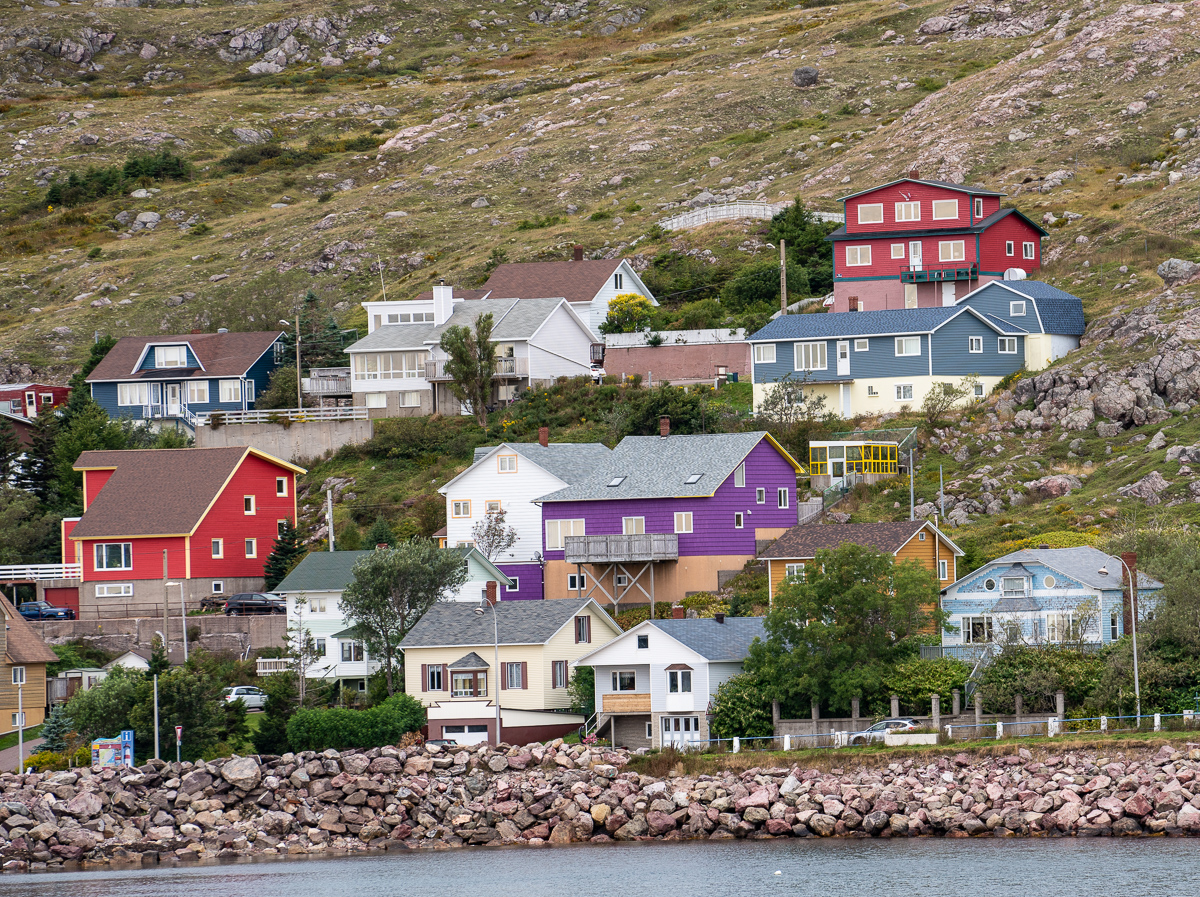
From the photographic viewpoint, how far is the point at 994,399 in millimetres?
83875

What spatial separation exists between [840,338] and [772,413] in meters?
5.87

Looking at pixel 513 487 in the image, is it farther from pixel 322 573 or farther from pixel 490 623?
pixel 490 623

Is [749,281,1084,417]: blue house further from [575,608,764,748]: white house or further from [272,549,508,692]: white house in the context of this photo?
[575,608,764,748]: white house

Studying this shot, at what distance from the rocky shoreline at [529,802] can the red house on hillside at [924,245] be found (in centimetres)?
4611

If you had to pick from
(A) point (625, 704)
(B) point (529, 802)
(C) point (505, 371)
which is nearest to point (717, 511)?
(A) point (625, 704)

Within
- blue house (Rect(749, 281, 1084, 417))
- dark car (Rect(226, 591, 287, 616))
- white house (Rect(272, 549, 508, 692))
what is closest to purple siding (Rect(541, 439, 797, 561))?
white house (Rect(272, 549, 508, 692))

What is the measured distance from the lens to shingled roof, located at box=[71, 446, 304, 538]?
83375 millimetres

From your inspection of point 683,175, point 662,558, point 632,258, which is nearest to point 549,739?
point 662,558

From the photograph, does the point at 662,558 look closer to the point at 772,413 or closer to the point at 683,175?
the point at 772,413

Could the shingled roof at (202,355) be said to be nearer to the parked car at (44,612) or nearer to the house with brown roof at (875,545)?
the parked car at (44,612)

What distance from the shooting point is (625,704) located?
6431 cm

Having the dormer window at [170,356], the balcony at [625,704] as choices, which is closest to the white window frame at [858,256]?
the dormer window at [170,356]

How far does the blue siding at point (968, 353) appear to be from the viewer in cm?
8631

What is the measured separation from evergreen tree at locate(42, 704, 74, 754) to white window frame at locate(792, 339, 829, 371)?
136 feet
